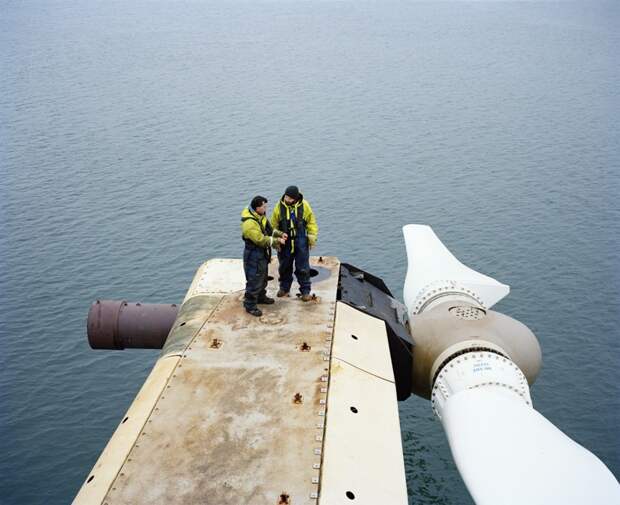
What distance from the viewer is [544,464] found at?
34.6 feet

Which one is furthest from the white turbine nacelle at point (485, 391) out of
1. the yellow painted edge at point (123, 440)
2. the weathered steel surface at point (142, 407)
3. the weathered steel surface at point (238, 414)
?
the yellow painted edge at point (123, 440)

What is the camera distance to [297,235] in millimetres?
15031

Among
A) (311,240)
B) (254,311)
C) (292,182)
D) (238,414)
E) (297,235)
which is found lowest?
(292,182)

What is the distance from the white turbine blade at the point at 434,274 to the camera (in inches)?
699

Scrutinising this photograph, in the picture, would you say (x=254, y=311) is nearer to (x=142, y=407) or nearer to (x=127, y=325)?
(x=142, y=407)

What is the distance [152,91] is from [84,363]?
138ft

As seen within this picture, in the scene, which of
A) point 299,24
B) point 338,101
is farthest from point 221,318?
point 299,24

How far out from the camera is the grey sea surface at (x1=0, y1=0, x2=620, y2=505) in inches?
928

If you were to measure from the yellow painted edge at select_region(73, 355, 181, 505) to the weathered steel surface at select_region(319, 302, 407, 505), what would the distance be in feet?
9.93

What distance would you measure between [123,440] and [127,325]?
6288 millimetres

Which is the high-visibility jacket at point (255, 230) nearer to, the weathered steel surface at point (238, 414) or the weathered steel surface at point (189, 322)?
the weathered steel surface at point (238, 414)

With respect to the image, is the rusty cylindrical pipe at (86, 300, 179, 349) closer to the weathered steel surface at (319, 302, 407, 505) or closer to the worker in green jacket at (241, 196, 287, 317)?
the worker in green jacket at (241, 196, 287, 317)

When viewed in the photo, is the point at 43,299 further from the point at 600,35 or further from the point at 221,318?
the point at 600,35

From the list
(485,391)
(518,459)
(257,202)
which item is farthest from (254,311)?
(518,459)
